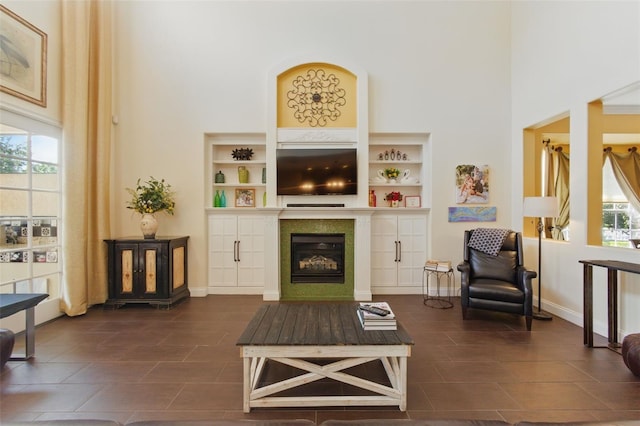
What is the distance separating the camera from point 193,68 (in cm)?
473

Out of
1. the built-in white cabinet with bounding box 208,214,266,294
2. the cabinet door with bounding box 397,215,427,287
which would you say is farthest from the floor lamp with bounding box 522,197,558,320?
the built-in white cabinet with bounding box 208,214,266,294

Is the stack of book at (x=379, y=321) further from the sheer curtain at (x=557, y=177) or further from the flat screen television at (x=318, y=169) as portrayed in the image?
the sheer curtain at (x=557, y=177)

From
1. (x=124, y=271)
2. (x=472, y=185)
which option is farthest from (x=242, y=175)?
(x=472, y=185)

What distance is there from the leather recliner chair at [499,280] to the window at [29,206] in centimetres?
497

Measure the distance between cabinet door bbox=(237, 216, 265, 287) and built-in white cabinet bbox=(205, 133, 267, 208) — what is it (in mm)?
352

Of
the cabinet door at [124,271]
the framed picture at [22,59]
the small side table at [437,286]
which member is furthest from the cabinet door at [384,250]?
the framed picture at [22,59]

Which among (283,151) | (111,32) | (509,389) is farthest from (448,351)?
(111,32)

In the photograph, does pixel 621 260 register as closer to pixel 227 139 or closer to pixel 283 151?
pixel 283 151

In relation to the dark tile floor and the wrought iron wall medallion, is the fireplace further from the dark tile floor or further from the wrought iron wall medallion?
the wrought iron wall medallion

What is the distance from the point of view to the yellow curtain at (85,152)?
3773 mm

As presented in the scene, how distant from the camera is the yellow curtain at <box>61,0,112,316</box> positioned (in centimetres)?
377

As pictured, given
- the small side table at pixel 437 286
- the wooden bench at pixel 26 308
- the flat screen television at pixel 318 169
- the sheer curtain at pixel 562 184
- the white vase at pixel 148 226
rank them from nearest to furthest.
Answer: the wooden bench at pixel 26 308
the white vase at pixel 148 226
the small side table at pixel 437 286
the flat screen television at pixel 318 169
the sheer curtain at pixel 562 184

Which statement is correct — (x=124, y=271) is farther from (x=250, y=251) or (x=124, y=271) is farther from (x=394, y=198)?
(x=394, y=198)

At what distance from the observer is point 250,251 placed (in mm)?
4859
